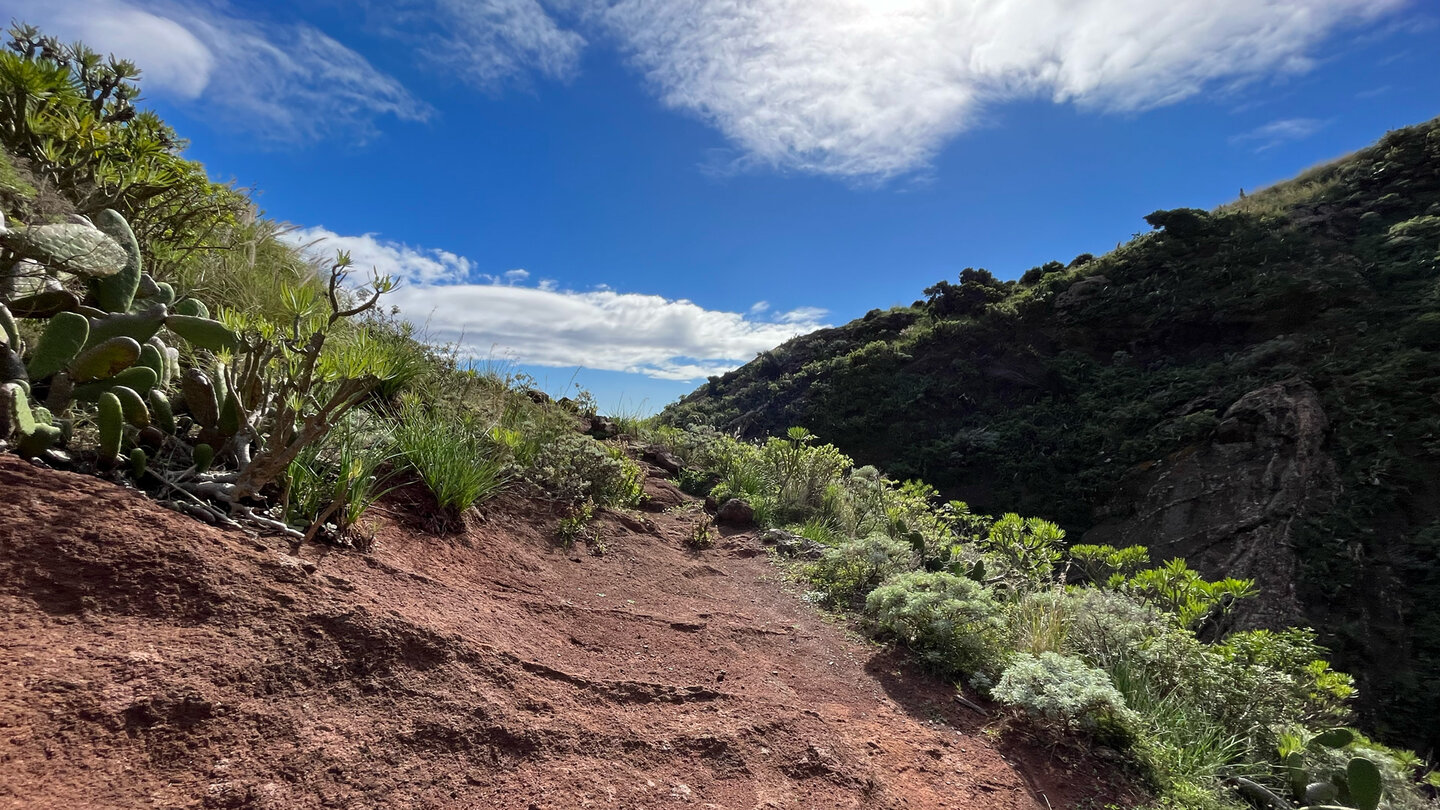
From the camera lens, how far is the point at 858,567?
14.8 ft

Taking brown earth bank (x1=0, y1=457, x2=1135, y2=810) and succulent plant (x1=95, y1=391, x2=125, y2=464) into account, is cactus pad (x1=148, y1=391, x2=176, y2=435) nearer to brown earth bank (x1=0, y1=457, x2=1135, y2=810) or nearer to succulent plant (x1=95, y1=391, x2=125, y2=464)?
succulent plant (x1=95, y1=391, x2=125, y2=464)

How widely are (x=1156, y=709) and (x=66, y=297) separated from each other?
5.61 metres

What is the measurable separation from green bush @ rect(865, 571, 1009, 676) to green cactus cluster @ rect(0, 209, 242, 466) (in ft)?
11.8

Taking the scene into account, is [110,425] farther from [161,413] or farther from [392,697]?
[392,697]

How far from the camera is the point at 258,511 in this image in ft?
7.44

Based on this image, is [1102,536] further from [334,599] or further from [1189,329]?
[334,599]

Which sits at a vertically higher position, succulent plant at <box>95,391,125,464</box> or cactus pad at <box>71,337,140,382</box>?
cactus pad at <box>71,337,140,382</box>

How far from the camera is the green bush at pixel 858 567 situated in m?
4.45

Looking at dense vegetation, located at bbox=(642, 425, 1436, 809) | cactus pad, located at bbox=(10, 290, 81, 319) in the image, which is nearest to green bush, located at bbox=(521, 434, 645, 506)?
dense vegetation, located at bbox=(642, 425, 1436, 809)

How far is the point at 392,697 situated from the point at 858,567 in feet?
11.6

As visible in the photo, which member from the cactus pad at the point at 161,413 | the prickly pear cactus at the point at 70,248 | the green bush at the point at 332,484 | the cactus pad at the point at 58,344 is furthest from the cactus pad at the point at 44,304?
the green bush at the point at 332,484

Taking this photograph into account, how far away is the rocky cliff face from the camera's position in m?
10.8

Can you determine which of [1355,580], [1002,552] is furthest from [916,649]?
[1355,580]

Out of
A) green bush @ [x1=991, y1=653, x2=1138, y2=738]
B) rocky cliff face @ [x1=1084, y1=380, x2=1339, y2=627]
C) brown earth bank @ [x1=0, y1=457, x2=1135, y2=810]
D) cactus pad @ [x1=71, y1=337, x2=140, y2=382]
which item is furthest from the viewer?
rocky cliff face @ [x1=1084, y1=380, x2=1339, y2=627]
